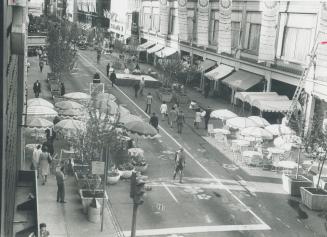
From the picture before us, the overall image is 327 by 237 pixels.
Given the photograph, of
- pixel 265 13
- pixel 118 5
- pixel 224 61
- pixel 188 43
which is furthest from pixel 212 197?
pixel 118 5

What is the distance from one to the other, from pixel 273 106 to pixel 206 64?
17669 millimetres

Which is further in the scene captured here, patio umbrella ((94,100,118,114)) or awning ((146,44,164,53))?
awning ((146,44,164,53))

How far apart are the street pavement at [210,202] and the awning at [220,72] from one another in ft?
57.9

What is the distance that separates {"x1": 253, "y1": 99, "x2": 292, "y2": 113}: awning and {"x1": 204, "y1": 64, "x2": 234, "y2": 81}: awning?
34.0 ft

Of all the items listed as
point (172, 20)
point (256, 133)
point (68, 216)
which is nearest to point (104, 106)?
point (256, 133)

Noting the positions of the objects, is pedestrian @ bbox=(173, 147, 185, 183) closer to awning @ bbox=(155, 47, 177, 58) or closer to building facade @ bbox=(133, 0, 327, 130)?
building facade @ bbox=(133, 0, 327, 130)

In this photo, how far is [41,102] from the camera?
93.4 feet

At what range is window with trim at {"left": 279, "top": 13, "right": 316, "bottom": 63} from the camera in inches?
1401

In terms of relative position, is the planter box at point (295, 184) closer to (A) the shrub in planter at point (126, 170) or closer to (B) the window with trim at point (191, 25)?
(A) the shrub in planter at point (126, 170)

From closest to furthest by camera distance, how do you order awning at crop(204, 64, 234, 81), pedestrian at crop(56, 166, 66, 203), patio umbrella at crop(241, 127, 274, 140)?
pedestrian at crop(56, 166, 66, 203) < patio umbrella at crop(241, 127, 274, 140) < awning at crop(204, 64, 234, 81)

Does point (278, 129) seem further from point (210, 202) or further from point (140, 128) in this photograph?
point (210, 202)

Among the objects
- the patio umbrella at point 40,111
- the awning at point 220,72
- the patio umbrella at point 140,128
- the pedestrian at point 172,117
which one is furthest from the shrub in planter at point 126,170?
the awning at point 220,72

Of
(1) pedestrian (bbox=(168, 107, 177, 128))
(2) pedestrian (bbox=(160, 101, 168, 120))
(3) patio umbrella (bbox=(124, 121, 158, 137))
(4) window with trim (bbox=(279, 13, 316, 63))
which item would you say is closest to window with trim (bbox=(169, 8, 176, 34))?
(4) window with trim (bbox=(279, 13, 316, 63))

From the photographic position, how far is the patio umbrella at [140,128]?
2573 centimetres
